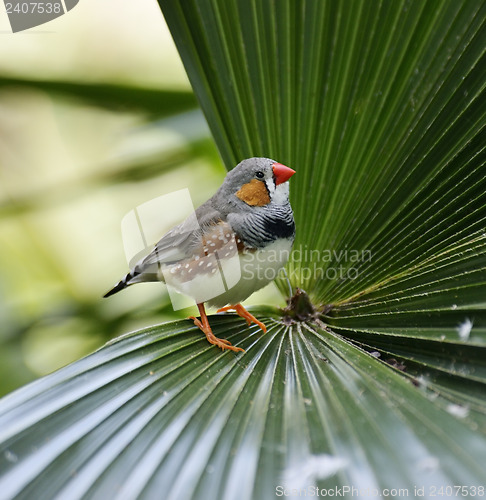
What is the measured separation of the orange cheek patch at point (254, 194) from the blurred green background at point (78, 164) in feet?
2.78

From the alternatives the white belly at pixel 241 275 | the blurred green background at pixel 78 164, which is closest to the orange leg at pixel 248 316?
the white belly at pixel 241 275

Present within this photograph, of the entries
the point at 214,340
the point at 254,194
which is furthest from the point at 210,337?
the point at 254,194

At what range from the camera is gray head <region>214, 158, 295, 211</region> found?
1.69 metres

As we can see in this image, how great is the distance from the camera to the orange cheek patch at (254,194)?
5.72ft

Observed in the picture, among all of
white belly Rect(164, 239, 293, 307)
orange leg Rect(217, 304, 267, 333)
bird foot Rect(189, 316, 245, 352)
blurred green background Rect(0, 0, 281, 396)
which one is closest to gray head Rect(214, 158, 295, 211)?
white belly Rect(164, 239, 293, 307)

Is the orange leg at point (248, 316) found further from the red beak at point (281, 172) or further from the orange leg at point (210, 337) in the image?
the red beak at point (281, 172)

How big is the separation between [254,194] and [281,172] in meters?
0.15

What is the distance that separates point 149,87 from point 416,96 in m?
1.58

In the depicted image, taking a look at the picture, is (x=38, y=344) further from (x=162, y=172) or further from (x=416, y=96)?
(x=416, y=96)

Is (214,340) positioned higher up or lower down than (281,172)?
lower down

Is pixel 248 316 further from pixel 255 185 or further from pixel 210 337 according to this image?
pixel 255 185

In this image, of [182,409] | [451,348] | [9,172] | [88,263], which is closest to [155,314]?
[88,263]

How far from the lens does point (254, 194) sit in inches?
69.6

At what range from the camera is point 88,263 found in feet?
8.66
